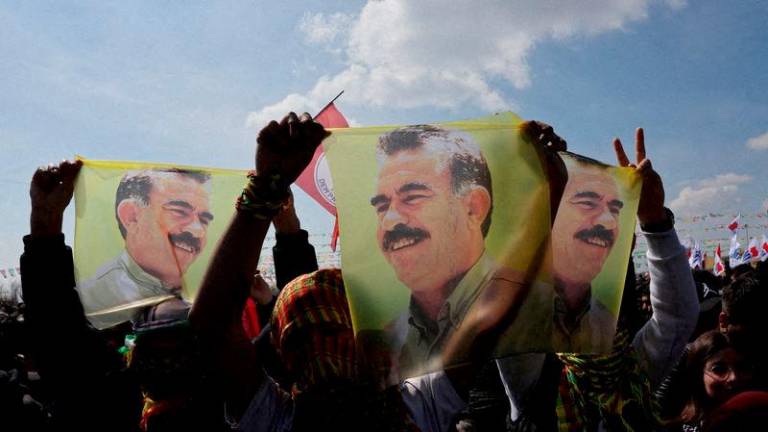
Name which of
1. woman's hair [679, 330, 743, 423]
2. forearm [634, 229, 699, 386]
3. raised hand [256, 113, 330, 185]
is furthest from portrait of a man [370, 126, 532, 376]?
woman's hair [679, 330, 743, 423]

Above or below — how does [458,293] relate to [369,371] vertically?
above

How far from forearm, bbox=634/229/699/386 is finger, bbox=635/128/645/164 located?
33cm

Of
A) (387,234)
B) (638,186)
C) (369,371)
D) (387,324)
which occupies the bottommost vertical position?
(369,371)

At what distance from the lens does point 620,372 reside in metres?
2.06

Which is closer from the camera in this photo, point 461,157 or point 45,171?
point 461,157

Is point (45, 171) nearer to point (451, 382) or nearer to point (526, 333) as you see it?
point (451, 382)

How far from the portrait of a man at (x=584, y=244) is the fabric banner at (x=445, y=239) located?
0.21 metres

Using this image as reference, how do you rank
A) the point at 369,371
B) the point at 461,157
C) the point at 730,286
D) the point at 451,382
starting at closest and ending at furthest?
the point at 369,371 < the point at 461,157 < the point at 451,382 < the point at 730,286

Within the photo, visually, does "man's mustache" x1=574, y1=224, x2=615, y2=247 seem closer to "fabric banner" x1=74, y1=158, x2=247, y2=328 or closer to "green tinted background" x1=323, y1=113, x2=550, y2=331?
"green tinted background" x1=323, y1=113, x2=550, y2=331

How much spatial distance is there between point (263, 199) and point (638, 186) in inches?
57.5

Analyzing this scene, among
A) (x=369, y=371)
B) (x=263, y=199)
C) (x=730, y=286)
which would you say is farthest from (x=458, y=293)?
(x=730, y=286)

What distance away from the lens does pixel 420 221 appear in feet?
5.16

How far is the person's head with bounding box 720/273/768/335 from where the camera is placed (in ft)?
10.4

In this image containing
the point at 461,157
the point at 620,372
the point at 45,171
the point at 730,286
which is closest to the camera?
the point at 461,157
